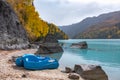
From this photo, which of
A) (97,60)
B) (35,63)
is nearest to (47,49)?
(97,60)

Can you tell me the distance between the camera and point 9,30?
7081 cm

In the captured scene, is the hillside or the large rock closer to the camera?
the large rock

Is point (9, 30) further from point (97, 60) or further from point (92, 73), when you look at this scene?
point (92, 73)

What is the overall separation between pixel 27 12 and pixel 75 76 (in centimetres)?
7241

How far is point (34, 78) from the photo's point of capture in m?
26.3

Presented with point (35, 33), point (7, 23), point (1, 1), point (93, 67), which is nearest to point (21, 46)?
point (7, 23)

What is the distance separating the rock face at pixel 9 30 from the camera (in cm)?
6398

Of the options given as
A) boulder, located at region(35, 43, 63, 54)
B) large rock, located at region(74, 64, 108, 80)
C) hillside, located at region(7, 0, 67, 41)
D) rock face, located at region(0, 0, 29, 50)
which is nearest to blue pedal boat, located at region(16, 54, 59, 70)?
large rock, located at region(74, 64, 108, 80)

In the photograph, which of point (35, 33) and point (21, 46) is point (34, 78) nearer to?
point (21, 46)

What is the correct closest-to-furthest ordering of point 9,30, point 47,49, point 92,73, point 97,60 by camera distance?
point 92,73
point 97,60
point 9,30
point 47,49

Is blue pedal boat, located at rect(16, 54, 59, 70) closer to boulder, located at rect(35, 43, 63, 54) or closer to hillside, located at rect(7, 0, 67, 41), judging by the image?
boulder, located at rect(35, 43, 63, 54)

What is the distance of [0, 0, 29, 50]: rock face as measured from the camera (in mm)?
63978

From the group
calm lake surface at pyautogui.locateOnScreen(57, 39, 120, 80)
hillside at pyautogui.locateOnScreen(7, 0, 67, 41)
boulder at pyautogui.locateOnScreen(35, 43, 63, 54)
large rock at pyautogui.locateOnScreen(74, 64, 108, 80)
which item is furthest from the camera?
hillside at pyautogui.locateOnScreen(7, 0, 67, 41)

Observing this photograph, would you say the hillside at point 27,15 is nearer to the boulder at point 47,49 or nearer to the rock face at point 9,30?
the rock face at point 9,30
